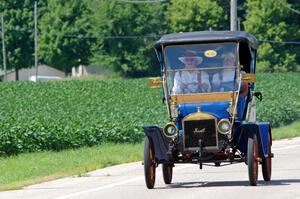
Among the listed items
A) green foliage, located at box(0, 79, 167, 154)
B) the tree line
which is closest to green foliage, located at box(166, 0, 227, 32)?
the tree line

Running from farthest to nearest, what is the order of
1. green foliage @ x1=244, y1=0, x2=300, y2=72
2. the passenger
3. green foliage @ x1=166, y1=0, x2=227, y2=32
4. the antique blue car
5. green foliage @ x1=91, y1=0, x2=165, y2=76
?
green foliage @ x1=91, y1=0, x2=165, y2=76 → green foliage @ x1=166, y1=0, x2=227, y2=32 → green foliage @ x1=244, y1=0, x2=300, y2=72 → the passenger → the antique blue car

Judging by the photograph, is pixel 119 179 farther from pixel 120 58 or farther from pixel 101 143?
pixel 120 58

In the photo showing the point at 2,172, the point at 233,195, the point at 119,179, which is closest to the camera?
the point at 233,195

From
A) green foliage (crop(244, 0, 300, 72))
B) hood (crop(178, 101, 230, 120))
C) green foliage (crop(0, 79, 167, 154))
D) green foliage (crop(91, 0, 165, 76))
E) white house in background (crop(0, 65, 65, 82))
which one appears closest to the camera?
hood (crop(178, 101, 230, 120))

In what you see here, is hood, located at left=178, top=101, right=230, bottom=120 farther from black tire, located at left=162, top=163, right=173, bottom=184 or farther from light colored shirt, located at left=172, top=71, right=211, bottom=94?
black tire, located at left=162, top=163, right=173, bottom=184

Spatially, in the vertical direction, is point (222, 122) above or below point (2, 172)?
above

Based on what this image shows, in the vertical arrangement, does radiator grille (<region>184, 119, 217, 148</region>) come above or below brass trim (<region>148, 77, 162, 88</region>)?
below

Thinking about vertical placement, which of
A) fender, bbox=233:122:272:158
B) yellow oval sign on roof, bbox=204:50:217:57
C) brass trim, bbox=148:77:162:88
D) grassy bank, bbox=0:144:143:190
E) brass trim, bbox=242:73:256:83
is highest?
yellow oval sign on roof, bbox=204:50:217:57

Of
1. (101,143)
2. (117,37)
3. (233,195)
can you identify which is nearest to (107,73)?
(117,37)

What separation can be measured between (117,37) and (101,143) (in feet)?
251

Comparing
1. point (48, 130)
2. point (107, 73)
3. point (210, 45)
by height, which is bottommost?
point (107, 73)

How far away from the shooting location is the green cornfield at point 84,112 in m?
30.9

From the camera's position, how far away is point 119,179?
20438 mm

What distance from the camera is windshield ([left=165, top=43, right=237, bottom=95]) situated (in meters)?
18.8
